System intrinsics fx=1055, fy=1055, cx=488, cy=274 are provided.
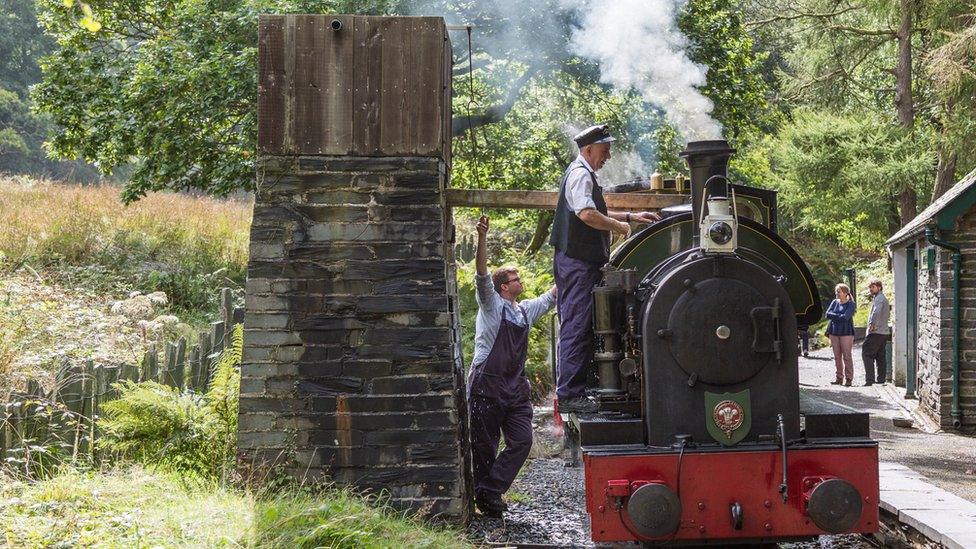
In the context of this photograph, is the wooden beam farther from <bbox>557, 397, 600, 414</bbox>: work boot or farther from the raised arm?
<bbox>557, 397, 600, 414</bbox>: work boot

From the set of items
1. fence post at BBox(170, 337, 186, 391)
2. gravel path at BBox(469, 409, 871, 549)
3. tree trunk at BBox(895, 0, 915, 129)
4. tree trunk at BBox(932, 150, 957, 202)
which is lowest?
gravel path at BBox(469, 409, 871, 549)

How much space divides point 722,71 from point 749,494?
12.3 meters

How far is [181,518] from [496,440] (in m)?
2.63

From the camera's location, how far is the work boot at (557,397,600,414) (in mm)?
6059

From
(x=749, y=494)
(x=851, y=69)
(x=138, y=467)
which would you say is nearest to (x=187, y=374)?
(x=138, y=467)

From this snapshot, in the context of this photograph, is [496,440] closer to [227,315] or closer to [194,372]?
[194,372]

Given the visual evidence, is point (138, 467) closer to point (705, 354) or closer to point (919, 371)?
point (705, 354)

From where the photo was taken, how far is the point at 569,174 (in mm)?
6516

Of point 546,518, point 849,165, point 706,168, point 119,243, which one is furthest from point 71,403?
point 849,165

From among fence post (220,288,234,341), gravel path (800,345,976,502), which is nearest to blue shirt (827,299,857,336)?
gravel path (800,345,976,502)

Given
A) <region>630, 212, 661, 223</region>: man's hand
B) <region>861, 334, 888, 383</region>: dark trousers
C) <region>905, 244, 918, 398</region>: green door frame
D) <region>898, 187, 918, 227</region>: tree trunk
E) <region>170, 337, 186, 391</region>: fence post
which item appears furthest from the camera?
<region>898, 187, 918, 227</region>: tree trunk

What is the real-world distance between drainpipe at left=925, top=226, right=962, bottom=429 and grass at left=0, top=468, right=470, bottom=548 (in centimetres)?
906

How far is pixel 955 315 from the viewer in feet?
41.8

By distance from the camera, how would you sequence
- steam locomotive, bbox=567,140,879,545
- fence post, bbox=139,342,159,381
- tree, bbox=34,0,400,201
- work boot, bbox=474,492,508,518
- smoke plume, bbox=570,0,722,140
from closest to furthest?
1. steam locomotive, bbox=567,140,879,545
2. work boot, bbox=474,492,508,518
3. fence post, bbox=139,342,159,381
4. smoke plume, bbox=570,0,722,140
5. tree, bbox=34,0,400,201
